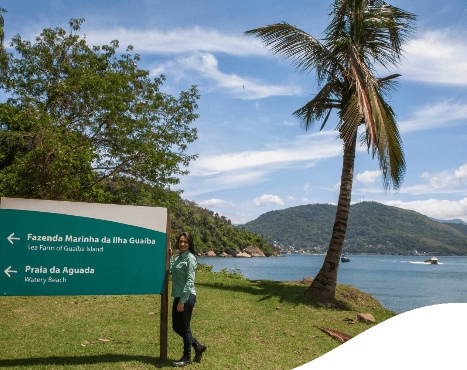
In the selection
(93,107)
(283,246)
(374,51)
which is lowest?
(283,246)

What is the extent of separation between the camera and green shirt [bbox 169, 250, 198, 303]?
18.4ft

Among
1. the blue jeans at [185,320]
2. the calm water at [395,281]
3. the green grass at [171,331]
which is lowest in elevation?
the calm water at [395,281]

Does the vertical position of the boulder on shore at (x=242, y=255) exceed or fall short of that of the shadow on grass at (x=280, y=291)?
it falls short

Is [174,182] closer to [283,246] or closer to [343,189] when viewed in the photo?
[343,189]

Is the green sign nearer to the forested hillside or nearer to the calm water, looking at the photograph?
the calm water

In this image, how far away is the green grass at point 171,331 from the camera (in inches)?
235

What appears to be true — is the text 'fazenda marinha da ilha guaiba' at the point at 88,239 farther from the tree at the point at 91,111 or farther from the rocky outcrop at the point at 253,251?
the rocky outcrop at the point at 253,251

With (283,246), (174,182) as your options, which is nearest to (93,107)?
(174,182)

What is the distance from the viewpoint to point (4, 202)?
5527mm

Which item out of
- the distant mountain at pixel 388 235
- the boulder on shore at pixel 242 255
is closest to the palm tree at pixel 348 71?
the boulder on shore at pixel 242 255

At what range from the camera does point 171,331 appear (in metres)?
7.76

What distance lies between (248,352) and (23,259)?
394 centimetres

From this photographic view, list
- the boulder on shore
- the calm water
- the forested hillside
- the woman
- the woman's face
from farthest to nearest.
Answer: the boulder on shore, the calm water, the forested hillside, the woman's face, the woman

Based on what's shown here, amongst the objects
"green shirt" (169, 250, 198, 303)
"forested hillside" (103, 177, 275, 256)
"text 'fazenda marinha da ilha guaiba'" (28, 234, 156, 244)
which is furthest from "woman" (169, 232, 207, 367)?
"forested hillside" (103, 177, 275, 256)
